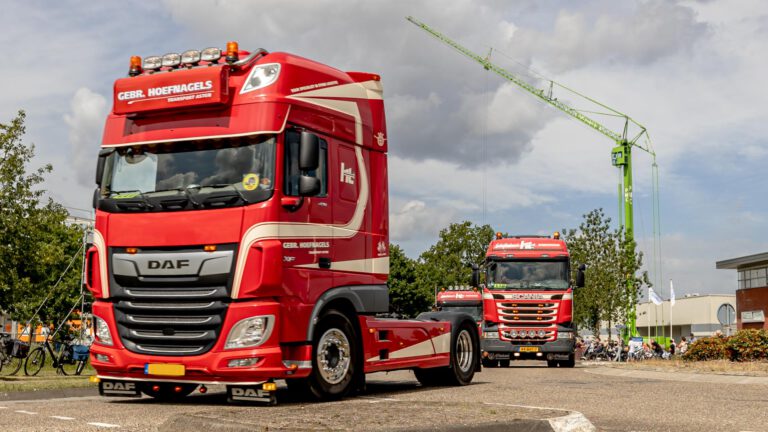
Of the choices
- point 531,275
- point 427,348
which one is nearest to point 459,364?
point 427,348

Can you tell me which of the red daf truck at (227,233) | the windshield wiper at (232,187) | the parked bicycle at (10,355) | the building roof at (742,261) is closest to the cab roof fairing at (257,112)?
the red daf truck at (227,233)

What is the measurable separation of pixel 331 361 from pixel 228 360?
5.03 ft

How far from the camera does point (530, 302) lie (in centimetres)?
2344

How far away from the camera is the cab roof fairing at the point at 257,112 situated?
10047 mm

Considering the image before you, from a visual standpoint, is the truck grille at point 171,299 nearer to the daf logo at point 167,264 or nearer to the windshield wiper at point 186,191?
the daf logo at point 167,264

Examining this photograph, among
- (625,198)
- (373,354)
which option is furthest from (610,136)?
(373,354)

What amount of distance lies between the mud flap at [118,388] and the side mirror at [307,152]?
10.5 feet

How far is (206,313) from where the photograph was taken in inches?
383

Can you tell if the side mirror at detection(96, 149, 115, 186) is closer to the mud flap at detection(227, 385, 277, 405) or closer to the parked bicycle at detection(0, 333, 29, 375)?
the mud flap at detection(227, 385, 277, 405)

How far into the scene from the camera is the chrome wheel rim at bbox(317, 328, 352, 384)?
34.4 feet

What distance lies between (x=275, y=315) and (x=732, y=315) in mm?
23755

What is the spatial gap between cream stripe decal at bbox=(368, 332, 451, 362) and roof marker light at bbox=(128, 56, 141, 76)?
15.0 feet

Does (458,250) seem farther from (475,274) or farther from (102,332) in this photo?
(102,332)

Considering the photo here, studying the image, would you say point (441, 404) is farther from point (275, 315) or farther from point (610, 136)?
point (610, 136)
